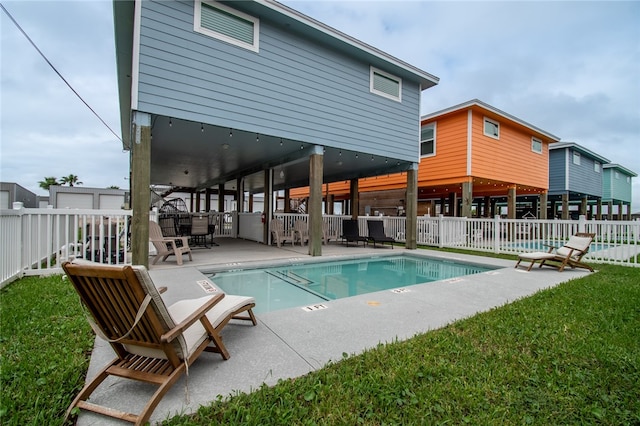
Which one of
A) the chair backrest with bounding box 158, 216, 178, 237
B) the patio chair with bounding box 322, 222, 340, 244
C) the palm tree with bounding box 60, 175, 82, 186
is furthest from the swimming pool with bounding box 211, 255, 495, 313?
the palm tree with bounding box 60, 175, 82, 186

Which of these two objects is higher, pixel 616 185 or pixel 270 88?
pixel 270 88

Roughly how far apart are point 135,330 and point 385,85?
30.3 feet

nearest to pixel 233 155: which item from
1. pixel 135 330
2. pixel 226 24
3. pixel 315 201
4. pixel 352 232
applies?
pixel 315 201

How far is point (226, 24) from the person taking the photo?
632cm

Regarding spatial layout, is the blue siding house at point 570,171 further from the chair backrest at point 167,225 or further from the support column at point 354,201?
the chair backrest at point 167,225

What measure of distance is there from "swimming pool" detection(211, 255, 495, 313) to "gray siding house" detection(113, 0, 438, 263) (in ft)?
4.83

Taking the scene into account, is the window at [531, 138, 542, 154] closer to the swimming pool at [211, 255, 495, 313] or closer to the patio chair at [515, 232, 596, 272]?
the patio chair at [515, 232, 596, 272]

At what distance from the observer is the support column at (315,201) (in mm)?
8078

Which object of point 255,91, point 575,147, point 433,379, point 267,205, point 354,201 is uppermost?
point 575,147

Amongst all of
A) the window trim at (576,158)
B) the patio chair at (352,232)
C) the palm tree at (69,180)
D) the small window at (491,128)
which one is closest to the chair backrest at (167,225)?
the patio chair at (352,232)

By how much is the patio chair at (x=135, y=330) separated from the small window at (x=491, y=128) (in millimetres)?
13722

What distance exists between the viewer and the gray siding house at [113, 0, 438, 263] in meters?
5.58

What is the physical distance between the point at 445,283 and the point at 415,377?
132 inches

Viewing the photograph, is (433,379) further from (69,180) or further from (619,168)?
(69,180)
